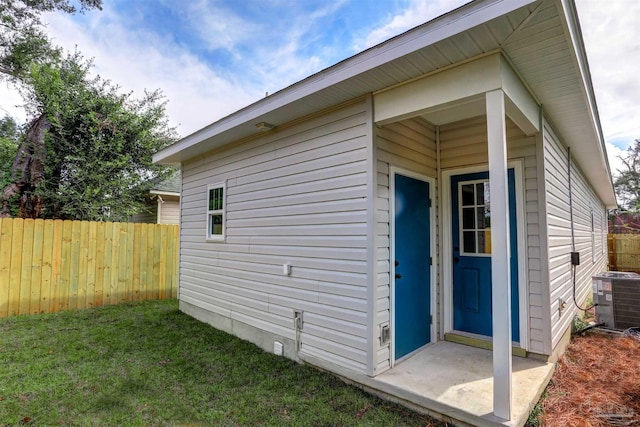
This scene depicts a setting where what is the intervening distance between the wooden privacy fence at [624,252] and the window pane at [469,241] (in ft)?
39.5

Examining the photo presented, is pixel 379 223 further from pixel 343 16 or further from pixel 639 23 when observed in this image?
pixel 343 16

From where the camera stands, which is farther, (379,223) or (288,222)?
(288,222)

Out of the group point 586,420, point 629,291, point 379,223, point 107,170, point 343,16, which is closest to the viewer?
point 586,420

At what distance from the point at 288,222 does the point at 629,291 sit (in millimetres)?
4952

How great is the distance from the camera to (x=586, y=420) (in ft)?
7.80

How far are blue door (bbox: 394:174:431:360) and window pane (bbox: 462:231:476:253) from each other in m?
0.47

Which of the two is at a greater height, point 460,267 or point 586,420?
point 460,267

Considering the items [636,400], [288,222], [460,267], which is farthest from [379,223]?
[636,400]

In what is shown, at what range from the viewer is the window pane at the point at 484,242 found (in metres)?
3.72

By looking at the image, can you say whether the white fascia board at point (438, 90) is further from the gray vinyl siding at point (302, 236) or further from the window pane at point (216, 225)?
Result: the window pane at point (216, 225)

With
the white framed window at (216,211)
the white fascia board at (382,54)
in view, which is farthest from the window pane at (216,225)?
the white fascia board at (382,54)

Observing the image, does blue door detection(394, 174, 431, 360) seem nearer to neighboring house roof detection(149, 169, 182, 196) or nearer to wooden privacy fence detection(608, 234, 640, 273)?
neighboring house roof detection(149, 169, 182, 196)

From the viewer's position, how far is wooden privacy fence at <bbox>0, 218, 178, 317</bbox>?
5621 millimetres

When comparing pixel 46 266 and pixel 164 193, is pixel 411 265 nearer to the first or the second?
pixel 46 266
